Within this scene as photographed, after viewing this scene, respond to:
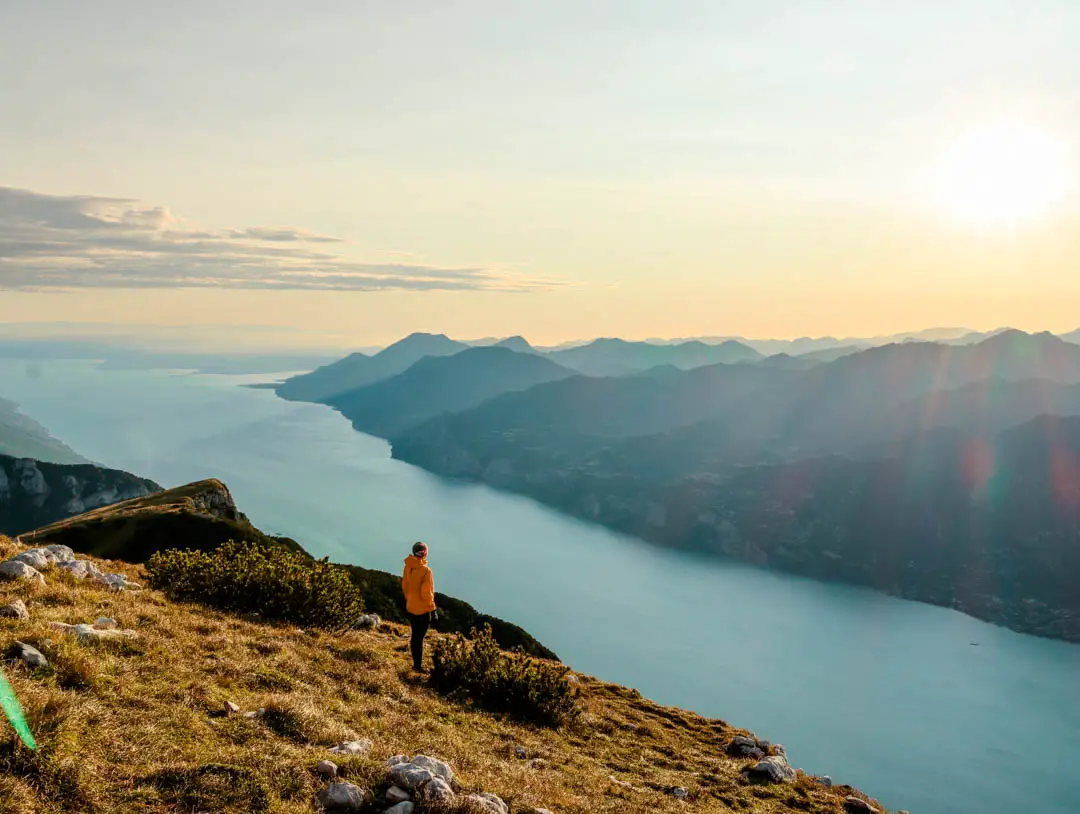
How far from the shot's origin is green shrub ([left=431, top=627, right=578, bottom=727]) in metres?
19.5

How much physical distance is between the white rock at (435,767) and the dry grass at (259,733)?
420 mm

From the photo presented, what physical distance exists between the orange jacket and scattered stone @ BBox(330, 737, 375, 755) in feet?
26.4

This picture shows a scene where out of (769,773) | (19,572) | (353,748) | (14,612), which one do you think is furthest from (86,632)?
(769,773)

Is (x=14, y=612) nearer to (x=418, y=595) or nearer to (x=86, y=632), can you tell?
(x=86, y=632)

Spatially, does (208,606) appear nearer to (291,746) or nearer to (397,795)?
(291,746)

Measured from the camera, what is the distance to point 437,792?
9.30 m

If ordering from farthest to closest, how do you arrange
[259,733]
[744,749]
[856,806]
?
[744,749], [856,806], [259,733]

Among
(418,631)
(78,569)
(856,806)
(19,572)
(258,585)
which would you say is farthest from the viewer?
(258,585)

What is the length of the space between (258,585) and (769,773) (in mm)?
16618

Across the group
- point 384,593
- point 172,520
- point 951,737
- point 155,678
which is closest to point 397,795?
point 155,678

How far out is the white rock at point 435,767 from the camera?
10141 millimetres

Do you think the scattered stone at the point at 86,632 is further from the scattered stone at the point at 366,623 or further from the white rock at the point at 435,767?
the scattered stone at the point at 366,623

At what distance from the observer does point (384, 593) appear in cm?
6291

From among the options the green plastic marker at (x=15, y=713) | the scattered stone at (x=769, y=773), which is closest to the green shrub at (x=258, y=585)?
the green plastic marker at (x=15, y=713)
